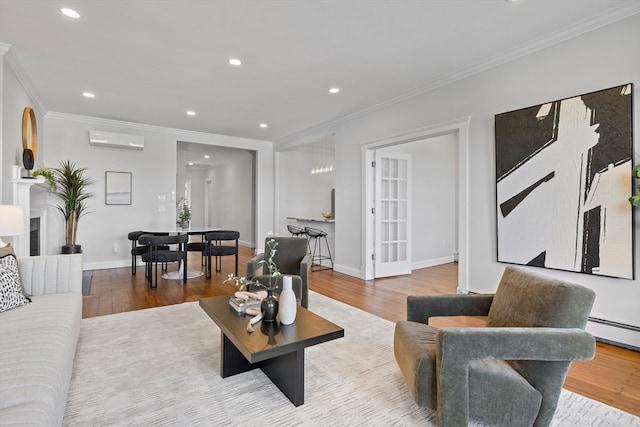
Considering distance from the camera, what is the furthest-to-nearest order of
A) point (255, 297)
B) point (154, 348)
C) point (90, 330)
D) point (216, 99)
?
point (216, 99) < point (90, 330) < point (154, 348) < point (255, 297)

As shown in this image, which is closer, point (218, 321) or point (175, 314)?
point (218, 321)

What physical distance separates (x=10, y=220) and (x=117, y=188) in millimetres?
3564

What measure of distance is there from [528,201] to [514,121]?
0.81 metres

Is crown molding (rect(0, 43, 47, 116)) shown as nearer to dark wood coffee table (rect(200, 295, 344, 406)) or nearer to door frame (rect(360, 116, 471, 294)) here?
dark wood coffee table (rect(200, 295, 344, 406))

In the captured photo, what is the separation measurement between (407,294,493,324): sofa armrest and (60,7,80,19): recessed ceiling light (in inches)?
135

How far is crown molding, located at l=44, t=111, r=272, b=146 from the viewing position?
5.53m

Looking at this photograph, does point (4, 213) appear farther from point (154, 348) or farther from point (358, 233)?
point (358, 233)

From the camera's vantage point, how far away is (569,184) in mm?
2834

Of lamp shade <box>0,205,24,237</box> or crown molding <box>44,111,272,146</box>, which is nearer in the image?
lamp shade <box>0,205,24,237</box>

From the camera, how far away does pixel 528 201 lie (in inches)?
122

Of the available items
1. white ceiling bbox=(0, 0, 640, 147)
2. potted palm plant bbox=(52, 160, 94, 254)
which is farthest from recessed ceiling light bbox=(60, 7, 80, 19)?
potted palm plant bbox=(52, 160, 94, 254)

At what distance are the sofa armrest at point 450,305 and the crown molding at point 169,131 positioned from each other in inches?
237

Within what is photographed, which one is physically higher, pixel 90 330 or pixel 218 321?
pixel 218 321

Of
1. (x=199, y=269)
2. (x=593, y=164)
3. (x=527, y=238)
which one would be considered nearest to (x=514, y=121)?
(x=593, y=164)
